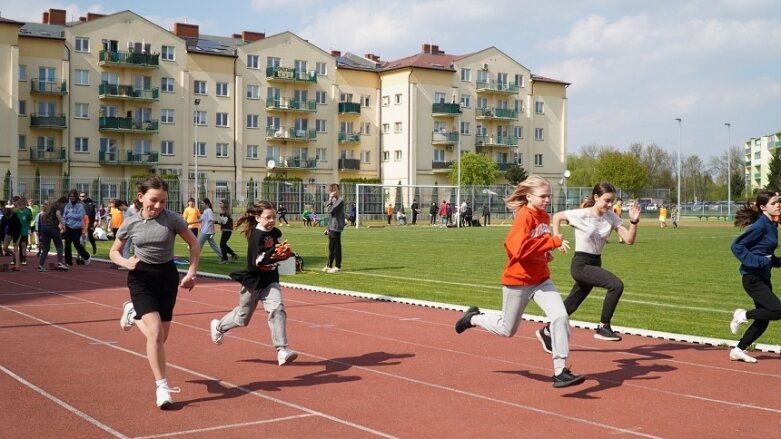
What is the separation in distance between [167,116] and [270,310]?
7075cm

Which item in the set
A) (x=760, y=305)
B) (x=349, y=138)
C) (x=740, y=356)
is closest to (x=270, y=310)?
(x=740, y=356)

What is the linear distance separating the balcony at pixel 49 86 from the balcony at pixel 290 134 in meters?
18.1

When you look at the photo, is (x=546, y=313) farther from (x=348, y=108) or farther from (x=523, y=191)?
(x=348, y=108)

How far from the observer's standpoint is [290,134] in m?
82.6

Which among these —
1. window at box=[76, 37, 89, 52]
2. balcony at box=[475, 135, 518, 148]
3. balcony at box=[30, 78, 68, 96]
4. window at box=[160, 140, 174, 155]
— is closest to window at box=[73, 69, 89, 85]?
balcony at box=[30, 78, 68, 96]

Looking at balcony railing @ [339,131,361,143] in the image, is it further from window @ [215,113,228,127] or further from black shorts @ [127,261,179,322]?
black shorts @ [127,261,179,322]

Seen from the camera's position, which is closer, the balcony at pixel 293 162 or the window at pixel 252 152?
the window at pixel 252 152

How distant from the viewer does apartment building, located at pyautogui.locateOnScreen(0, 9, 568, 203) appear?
234 feet

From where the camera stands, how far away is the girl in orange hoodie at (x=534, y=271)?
800 centimetres

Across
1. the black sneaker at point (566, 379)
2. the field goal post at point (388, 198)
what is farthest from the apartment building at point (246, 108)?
the black sneaker at point (566, 379)

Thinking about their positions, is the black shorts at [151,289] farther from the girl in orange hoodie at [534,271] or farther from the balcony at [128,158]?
the balcony at [128,158]

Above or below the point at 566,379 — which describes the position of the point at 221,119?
above

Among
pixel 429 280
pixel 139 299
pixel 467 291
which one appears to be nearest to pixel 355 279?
pixel 429 280

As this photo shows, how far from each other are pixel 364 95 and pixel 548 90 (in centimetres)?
2110
